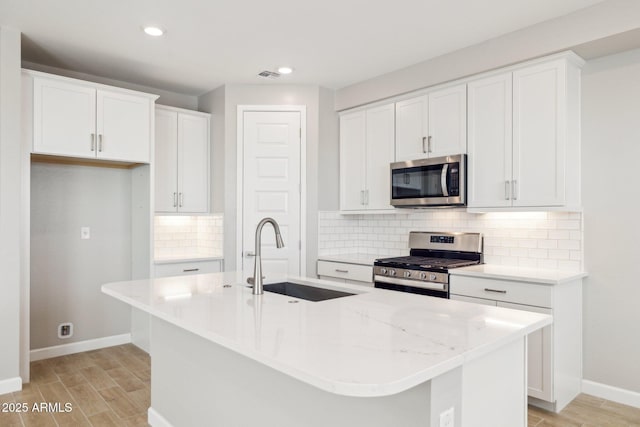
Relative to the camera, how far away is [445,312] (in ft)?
6.03

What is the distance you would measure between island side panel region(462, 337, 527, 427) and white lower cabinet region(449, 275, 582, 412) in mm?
1258

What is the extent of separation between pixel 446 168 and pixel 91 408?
319 cm

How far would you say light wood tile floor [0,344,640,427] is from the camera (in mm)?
2768

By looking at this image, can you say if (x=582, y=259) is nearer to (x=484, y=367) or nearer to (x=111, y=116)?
(x=484, y=367)

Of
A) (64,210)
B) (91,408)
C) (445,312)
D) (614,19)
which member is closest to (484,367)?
(445,312)

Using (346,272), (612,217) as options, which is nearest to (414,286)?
(346,272)

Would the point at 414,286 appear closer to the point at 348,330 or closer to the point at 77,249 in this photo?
the point at 348,330

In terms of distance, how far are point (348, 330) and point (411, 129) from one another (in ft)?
9.29

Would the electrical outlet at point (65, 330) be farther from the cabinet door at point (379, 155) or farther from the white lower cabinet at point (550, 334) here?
the white lower cabinet at point (550, 334)

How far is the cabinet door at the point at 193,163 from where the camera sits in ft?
14.8

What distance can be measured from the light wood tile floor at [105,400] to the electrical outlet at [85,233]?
1.13m

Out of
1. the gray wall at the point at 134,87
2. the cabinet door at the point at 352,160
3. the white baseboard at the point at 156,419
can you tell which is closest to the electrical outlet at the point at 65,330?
the white baseboard at the point at 156,419

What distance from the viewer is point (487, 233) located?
3.77 meters

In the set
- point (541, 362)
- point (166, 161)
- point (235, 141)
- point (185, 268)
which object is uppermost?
point (235, 141)
